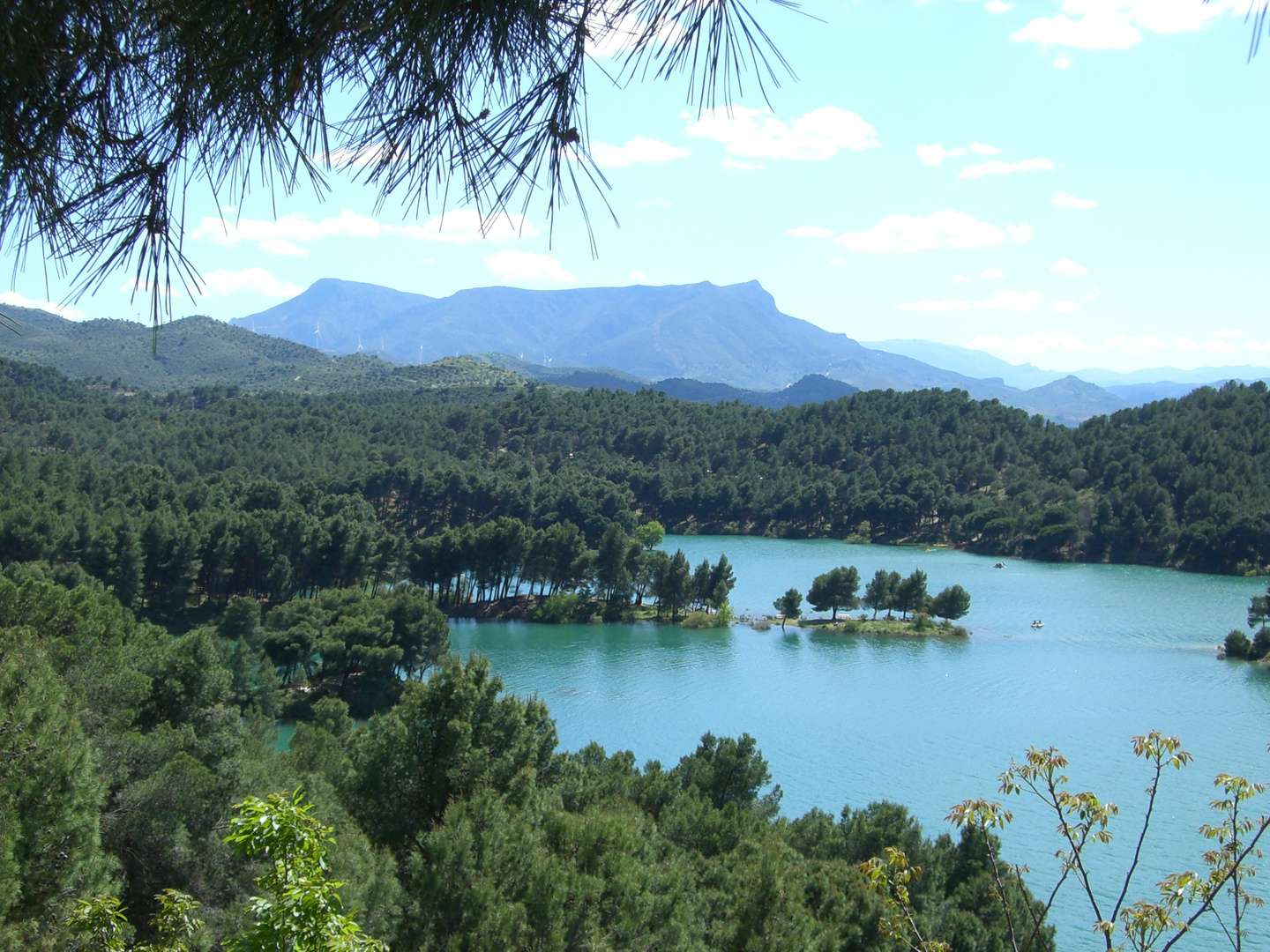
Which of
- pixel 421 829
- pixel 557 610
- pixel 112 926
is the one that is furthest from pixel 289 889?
pixel 557 610

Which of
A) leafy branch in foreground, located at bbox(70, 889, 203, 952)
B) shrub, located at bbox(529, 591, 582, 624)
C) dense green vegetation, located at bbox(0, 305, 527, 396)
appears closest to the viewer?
leafy branch in foreground, located at bbox(70, 889, 203, 952)

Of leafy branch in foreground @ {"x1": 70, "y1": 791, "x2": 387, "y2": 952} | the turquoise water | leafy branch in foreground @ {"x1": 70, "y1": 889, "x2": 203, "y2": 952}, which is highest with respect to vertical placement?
leafy branch in foreground @ {"x1": 70, "y1": 791, "x2": 387, "y2": 952}

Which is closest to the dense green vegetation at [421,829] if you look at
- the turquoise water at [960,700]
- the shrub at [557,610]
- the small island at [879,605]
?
the turquoise water at [960,700]

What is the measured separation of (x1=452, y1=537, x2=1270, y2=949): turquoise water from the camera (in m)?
20.7

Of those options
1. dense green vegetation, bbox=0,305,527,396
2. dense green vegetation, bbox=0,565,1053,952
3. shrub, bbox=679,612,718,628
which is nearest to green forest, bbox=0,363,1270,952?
dense green vegetation, bbox=0,565,1053,952

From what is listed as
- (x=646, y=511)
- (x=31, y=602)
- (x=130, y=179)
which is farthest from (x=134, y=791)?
(x=646, y=511)

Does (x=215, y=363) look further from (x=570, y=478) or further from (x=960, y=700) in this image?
(x=960, y=700)

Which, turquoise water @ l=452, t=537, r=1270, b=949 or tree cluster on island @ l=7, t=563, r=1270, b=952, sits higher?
tree cluster on island @ l=7, t=563, r=1270, b=952

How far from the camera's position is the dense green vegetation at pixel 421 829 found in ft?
22.6

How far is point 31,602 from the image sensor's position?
1394 centimetres

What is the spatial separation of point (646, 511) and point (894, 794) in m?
46.5

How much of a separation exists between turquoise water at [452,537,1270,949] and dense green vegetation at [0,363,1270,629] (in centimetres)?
976

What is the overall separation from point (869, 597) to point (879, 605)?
1.86 feet

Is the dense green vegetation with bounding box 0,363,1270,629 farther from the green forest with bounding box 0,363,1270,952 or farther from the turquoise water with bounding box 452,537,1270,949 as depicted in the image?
the turquoise water with bounding box 452,537,1270,949
